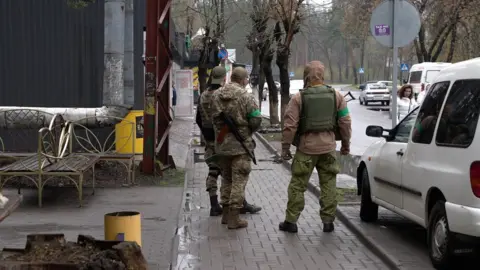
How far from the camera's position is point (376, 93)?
4612 cm

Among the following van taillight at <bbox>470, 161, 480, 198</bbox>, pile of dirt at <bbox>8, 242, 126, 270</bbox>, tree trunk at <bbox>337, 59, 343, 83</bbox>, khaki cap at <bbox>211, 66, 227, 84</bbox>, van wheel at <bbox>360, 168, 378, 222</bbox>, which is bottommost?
van wheel at <bbox>360, 168, 378, 222</bbox>

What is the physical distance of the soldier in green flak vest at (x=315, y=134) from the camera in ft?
23.8

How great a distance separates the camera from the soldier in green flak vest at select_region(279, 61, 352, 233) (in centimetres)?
725

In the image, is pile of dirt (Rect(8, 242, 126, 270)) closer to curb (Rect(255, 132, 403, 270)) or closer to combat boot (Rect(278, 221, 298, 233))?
curb (Rect(255, 132, 403, 270))

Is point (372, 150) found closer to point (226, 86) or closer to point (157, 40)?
point (226, 86)

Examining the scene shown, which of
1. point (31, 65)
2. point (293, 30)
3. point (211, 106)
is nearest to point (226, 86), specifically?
point (211, 106)

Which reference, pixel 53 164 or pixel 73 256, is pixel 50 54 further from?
pixel 73 256

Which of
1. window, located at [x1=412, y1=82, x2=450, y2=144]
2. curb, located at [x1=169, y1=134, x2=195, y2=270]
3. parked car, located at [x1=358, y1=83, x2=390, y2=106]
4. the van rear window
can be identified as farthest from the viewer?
parked car, located at [x1=358, y1=83, x2=390, y2=106]

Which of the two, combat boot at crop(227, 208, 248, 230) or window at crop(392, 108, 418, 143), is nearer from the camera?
window at crop(392, 108, 418, 143)

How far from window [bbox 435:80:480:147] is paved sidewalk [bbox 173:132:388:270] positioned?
1363 millimetres

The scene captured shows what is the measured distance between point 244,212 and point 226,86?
6.35ft

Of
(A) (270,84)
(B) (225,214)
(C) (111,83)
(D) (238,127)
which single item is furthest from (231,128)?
(A) (270,84)

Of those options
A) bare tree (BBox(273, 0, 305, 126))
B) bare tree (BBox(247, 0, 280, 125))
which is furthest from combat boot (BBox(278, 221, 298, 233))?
bare tree (BBox(247, 0, 280, 125))

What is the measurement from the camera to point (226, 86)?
768 cm
